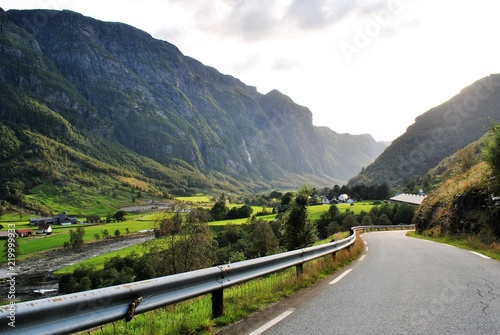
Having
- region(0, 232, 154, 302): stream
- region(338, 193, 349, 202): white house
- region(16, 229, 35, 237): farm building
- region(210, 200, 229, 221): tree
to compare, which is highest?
region(338, 193, 349, 202): white house

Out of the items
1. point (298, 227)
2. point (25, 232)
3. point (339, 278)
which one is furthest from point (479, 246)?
point (25, 232)

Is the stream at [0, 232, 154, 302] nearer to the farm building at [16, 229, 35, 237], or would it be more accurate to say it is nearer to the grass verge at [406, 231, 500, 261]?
the farm building at [16, 229, 35, 237]

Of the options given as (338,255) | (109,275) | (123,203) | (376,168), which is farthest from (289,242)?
(376,168)

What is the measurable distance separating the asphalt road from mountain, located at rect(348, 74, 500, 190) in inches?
6831

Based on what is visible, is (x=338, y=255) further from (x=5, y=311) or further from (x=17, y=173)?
(x=17, y=173)

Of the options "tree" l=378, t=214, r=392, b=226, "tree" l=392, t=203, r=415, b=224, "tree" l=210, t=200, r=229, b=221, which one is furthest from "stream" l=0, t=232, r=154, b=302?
"tree" l=392, t=203, r=415, b=224

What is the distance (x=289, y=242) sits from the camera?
2809 centimetres

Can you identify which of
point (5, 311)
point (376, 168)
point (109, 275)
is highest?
point (376, 168)

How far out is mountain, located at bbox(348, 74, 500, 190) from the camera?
175125 mm

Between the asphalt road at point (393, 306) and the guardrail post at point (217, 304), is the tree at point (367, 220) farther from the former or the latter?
the guardrail post at point (217, 304)

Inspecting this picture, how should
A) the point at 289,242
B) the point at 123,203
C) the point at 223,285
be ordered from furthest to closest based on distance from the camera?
the point at 123,203
the point at 289,242
the point at 223,285

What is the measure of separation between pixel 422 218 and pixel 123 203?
537 ft

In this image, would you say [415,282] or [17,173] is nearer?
[415,282]

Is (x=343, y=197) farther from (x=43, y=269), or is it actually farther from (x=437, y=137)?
(x=43, y=269)
